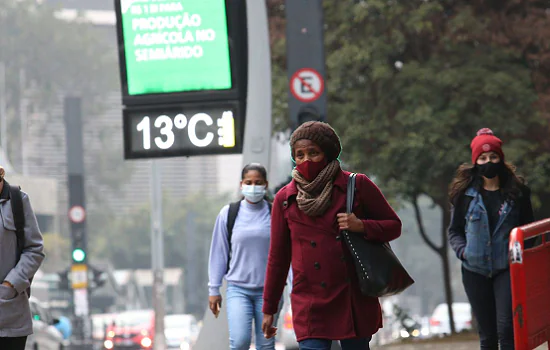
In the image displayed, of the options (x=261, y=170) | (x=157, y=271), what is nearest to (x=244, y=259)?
(x=261, y=170)

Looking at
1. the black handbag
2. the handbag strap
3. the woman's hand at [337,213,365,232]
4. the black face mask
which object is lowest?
the black handbag

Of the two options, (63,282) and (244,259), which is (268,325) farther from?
(63,282)

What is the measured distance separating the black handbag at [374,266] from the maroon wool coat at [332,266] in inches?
1.8

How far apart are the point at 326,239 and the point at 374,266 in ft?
0.90

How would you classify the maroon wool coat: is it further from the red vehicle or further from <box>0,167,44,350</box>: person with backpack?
the red vehicle

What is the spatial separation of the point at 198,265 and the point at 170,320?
51872 mm

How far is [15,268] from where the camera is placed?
25.4 feet

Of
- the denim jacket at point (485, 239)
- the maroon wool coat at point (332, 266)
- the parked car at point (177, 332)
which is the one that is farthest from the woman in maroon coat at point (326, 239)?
the parked car at point (177, 332)

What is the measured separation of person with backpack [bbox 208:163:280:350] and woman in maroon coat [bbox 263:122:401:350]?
3.10 m

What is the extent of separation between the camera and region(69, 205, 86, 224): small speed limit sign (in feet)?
114

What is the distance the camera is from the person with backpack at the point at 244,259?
965 centimetres

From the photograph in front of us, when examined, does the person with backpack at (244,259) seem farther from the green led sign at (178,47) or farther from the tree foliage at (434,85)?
the tree foliage at (434,85)

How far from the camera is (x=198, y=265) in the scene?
101812 millimetres

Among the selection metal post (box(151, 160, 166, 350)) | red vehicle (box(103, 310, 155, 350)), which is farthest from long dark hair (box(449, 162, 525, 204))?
metal post (box(151, 160, 166, 350))
